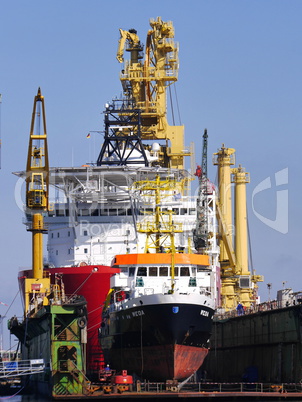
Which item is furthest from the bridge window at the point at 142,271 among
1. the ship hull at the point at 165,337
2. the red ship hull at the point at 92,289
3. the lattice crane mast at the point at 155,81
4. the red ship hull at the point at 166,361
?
the lattice crane mast at the point at 155,81

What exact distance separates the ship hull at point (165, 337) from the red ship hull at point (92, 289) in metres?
9.78

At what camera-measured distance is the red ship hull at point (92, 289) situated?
66.3 m

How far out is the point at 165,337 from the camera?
5291 centimetres

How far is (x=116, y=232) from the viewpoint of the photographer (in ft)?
241

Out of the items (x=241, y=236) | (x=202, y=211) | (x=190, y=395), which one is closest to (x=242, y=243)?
(x=241, y=236)

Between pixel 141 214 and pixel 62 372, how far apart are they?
83.4 ft

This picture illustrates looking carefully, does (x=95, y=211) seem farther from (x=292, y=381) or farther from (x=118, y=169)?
(x=292, y=381)

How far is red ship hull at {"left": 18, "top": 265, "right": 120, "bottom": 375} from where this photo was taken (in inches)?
2611

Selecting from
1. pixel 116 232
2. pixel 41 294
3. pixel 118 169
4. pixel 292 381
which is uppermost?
pixel 118 169

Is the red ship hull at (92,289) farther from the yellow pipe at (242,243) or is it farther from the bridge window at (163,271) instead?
the yellow pipe at (242,243)

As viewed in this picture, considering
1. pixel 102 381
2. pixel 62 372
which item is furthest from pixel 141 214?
pixel 62 372

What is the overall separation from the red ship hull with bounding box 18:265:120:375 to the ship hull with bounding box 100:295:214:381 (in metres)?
9.78

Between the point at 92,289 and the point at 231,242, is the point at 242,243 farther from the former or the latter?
the point at 92,289

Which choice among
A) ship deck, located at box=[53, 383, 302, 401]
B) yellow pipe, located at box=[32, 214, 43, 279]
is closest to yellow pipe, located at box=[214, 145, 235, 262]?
yellow pipe, located at box=[32, 214, 43, 279]
